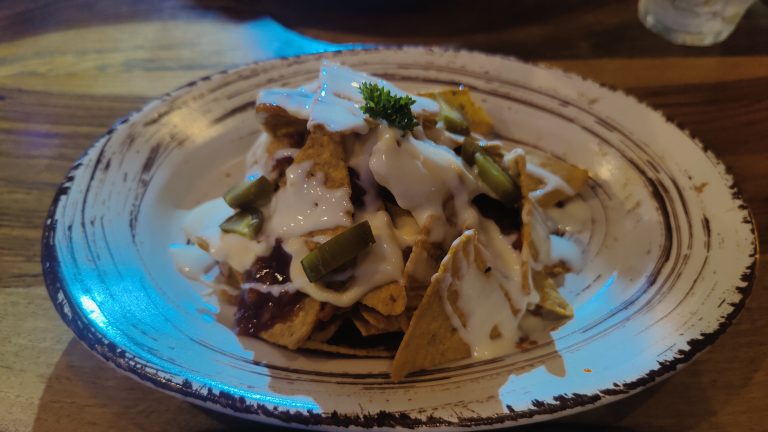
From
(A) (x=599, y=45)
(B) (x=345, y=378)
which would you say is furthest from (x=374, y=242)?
(A) (x=599, y=45)

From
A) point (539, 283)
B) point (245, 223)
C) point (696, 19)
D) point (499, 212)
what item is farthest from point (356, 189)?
point (696, 19)

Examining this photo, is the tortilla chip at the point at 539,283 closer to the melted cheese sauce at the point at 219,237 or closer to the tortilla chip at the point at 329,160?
the tortilla chip at the point at 329,160

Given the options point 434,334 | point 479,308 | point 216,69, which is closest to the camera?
point 434,334

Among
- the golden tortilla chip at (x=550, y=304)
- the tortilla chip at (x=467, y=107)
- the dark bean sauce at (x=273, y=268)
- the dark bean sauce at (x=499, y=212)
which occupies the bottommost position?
the dark bean sauce at (x=273, y=268)

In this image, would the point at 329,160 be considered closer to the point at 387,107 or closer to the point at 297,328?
the point at 387,107

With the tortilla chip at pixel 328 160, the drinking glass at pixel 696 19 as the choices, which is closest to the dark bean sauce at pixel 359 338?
the tortilla chip at pixel 328 160

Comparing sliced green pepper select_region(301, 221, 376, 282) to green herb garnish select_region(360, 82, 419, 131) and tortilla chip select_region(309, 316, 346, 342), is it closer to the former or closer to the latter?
tortilla chip select_region(309, 316, 346, 342)

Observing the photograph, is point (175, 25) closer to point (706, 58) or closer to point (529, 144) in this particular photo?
point (529, 144)
